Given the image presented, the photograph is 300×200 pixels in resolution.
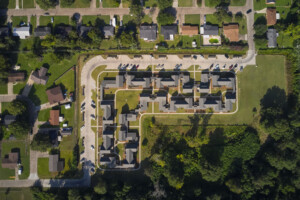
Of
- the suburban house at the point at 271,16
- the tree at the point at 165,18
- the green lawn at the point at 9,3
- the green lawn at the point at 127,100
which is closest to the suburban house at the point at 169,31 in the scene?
the tree at the point at 165,18

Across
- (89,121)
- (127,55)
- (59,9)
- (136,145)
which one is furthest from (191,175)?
(59,9)

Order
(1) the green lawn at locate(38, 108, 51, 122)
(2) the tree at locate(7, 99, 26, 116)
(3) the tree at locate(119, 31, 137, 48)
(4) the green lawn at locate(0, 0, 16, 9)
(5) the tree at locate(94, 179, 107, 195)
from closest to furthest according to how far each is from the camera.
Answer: (5) the tree at locate(94, 179, 107, 195), (2) the tree at locate(7, 99, 26, 116), (3) the tree at locate(119, 31, 137, 48), (1) the green lawn at locate(38, 108, 51, 122), (4) the green lawn at locate(0, 0, 16, 9)

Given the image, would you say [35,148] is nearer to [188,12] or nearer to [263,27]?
[188,12]

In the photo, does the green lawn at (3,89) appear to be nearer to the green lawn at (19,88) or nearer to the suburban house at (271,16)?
the green lawn at (19,88)

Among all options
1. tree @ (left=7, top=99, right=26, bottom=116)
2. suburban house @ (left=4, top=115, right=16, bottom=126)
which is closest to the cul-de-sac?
tree @ (left=7, top=99, right=26, bottom=116)

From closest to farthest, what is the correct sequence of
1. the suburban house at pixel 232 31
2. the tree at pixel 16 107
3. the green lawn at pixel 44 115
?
the tree at pixel 16 107 → the suburban house at pixel 232 31 → the green lawn at pixel 44 115

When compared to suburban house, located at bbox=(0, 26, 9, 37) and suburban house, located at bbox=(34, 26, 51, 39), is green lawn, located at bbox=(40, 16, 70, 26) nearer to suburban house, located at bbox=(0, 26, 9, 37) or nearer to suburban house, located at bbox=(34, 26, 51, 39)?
suburban house, located at bbox=(34, 26, 51, 39)

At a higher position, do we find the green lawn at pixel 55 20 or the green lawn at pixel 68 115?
the green lawn at pixel 55 20
